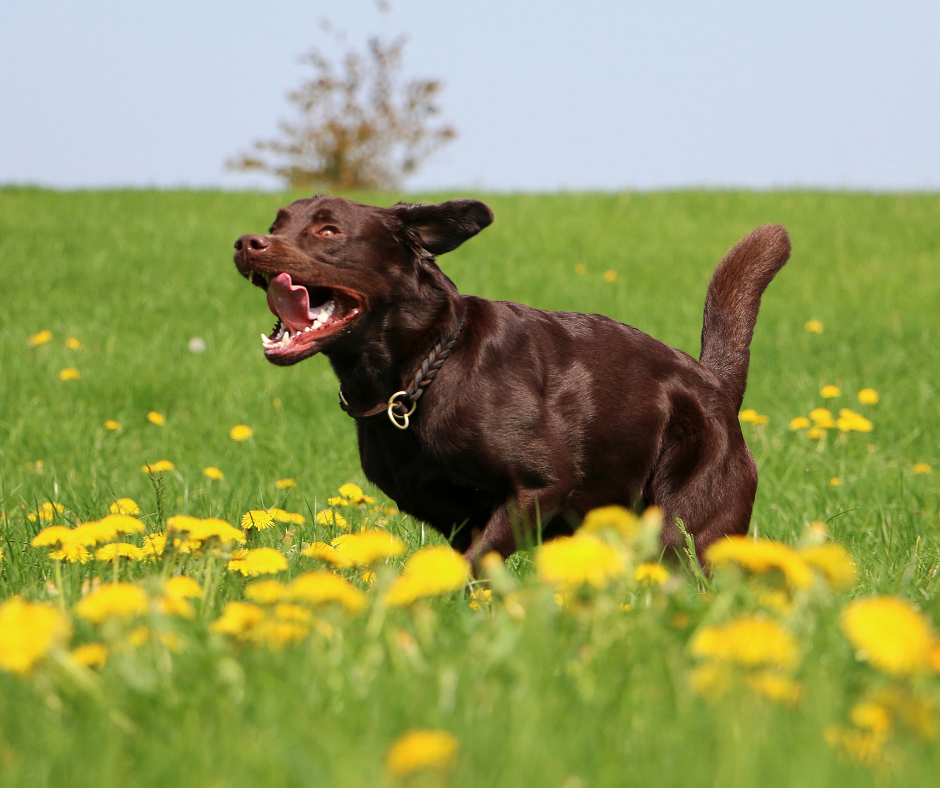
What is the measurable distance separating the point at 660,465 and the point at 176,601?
1920mm

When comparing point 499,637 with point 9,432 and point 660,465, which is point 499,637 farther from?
point 9,432

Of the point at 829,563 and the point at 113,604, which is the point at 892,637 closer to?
the point at 829,563

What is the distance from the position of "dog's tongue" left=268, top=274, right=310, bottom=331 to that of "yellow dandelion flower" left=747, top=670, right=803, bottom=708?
6.19 ft

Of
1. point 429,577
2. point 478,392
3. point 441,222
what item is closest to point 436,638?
point 429,577

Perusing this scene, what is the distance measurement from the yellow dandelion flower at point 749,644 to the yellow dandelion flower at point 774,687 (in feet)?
0.06

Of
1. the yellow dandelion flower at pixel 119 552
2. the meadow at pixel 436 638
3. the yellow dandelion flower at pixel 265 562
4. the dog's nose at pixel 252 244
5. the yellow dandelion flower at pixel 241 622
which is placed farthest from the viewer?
the dog's nose at pixel 252 244

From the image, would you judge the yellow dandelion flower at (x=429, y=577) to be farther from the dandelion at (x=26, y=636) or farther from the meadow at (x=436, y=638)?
the dandelion at (x=26, y=636)

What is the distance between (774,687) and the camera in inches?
50.0

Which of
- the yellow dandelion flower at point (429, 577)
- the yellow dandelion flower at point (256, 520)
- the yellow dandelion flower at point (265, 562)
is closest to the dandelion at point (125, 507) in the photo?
the yellow dandelion flower at point (256, 520)

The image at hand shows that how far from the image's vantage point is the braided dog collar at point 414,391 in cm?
278

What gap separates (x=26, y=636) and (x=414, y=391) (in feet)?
5.30

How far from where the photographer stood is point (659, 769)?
46.3 inches

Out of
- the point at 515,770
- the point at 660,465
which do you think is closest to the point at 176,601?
the point at 515,770

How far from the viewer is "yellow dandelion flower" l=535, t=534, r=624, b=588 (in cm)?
136
